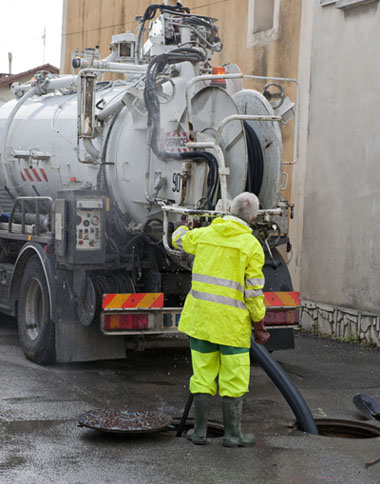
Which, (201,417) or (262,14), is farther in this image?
(262,14)

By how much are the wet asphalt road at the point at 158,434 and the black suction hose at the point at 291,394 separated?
0.12 metres

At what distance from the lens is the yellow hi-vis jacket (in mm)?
5991

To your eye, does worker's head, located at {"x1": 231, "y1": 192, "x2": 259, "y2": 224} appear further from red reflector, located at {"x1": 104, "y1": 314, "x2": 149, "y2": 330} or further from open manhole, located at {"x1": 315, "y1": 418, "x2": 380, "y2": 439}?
red reflector, located at {"x1": 104, "y1": 314, "x2": 149, "y2": 330}

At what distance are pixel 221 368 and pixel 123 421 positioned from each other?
0.84m

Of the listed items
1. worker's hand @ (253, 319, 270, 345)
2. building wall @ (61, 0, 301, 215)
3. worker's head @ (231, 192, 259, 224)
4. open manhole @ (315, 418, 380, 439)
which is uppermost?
building wall @ (61, 0, 301, 215)

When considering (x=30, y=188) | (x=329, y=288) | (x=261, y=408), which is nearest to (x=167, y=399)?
(x=261, y=408)

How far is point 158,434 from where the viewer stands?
6.30m

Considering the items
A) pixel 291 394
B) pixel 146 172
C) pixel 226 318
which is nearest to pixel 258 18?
pixel 146 172

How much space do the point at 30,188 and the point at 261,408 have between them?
4453 millimetres

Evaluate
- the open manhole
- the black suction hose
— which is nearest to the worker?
the black suction hose

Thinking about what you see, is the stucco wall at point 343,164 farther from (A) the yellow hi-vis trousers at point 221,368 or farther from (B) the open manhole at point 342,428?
(A) the yellow hi-vis trousers at point 221,368

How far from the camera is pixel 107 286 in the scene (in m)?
8.37

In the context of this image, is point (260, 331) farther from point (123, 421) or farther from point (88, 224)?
point (88, 224)

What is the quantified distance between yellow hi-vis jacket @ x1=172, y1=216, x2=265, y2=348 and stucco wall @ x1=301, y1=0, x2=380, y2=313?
16.5 ft
